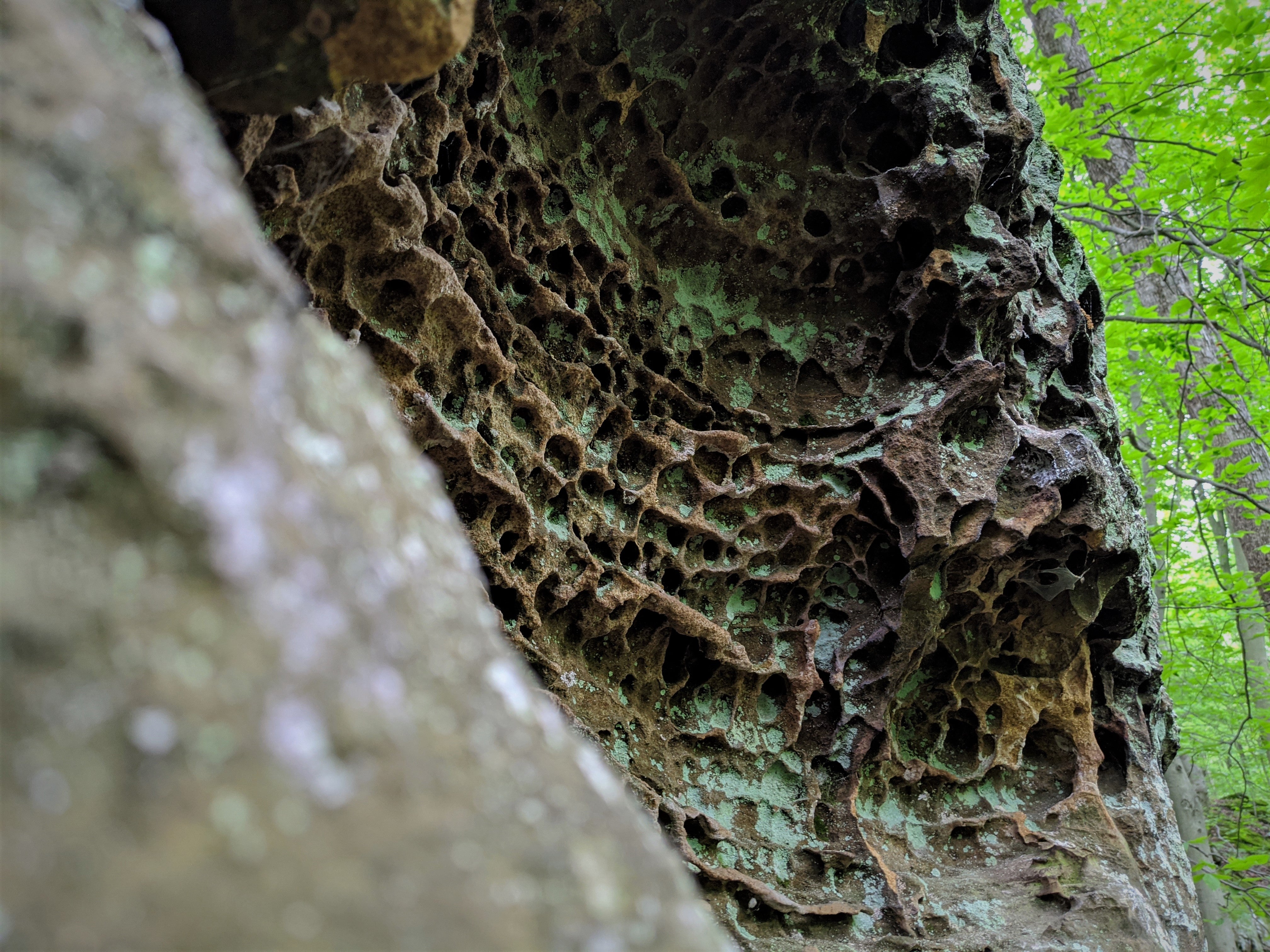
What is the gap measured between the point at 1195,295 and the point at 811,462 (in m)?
2.96

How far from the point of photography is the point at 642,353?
3.33m

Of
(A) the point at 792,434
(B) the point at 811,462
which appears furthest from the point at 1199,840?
(A) the point at 792,434

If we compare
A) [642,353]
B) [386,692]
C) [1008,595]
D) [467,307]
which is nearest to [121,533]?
[386,692]

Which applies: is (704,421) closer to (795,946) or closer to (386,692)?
(795,946)

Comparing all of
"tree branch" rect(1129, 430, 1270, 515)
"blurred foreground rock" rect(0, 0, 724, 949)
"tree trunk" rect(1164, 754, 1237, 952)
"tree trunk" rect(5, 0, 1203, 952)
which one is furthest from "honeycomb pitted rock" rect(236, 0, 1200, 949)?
"blurred foreground rock" rect(0, 0, 724, 949)

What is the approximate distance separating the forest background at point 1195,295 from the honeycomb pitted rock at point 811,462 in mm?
669

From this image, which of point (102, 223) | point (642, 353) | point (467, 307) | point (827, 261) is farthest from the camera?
point (827, 261)

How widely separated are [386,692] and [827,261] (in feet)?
11.1

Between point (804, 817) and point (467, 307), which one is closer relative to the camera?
point (467, 307)

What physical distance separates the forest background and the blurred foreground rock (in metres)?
3.50

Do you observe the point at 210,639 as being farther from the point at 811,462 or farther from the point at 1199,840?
the point at 1199,840

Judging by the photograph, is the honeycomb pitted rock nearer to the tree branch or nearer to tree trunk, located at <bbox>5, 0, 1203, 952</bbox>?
tree trunk, located at <bbox>5, 0, 1203, 952</bbox>

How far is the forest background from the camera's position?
11.6ft

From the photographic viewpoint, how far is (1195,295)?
179 inches
